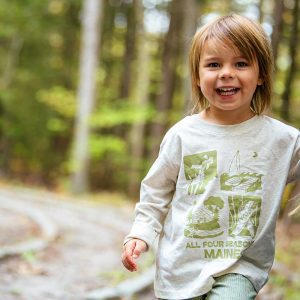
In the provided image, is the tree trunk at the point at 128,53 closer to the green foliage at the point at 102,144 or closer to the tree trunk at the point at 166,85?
the tree trunk at the point at 166,85

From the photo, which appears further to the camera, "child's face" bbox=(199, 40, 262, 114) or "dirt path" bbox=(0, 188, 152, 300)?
"dirt path" bbox=(0, 188, 152, 300)

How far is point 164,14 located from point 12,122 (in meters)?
7.48

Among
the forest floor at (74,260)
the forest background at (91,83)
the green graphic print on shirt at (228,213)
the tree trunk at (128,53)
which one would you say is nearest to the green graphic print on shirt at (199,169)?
the green graphic print on shirt at (228,213)

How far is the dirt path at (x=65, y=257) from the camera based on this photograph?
5141 millimetres

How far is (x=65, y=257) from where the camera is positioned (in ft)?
22.4

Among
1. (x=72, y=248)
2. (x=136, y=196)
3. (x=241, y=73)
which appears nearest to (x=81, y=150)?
(x=136, y=196)

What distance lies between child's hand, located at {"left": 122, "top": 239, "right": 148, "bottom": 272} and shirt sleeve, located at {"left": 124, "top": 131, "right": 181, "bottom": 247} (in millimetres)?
23

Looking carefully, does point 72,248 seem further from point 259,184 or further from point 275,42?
point 259,184

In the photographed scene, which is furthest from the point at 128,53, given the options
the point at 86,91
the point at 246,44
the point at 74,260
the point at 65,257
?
the point at 246,44

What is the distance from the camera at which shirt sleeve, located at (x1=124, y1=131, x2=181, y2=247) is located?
255cm

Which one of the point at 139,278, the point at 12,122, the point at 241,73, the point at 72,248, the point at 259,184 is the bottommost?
the point at 12,122

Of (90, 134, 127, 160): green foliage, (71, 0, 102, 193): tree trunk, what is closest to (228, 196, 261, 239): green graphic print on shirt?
(90, 134, 127, 160): green foliage

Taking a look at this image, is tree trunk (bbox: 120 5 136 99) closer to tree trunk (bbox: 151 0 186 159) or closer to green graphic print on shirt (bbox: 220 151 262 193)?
tree trunk (bbox: 151 0 186 159)

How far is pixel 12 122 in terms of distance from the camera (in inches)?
859
